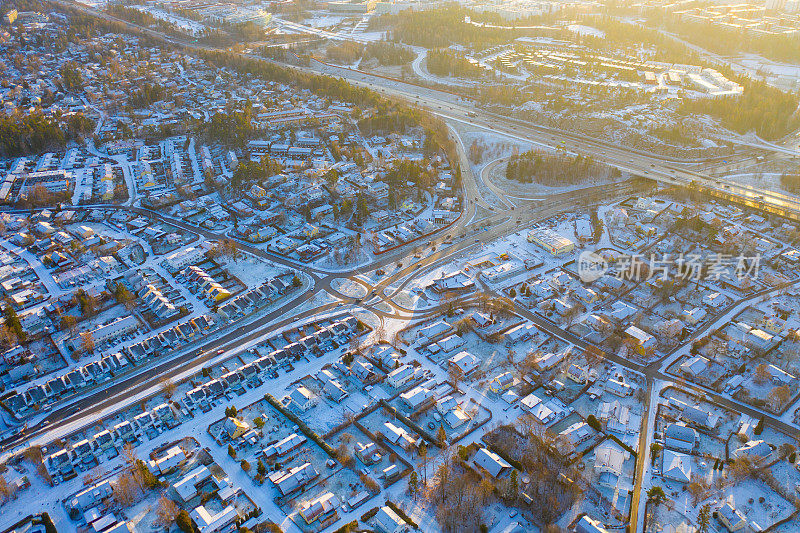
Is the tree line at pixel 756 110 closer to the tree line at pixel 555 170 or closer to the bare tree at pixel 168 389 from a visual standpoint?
the tree line at pixel 555 170

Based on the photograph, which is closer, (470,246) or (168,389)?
(168,389)

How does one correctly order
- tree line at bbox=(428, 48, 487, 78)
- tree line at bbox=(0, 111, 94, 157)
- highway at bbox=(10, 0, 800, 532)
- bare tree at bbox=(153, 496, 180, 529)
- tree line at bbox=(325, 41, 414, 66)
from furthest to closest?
tree line at bbox=(325, 41, 414, 66)
tree line at bbox=(428, 48, 487, 78)
tree line at bbox=(0, 111, 94, 157)
highway at bbox=(10, 0, 800, 532)
bare tree at bbox=(153, 496, 180, 529)

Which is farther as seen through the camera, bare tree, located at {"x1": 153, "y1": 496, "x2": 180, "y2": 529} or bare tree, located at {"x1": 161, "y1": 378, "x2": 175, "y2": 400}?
bare tree, located at {"x1": 161, "y1": 378, "x2": 175, "y2": 400}

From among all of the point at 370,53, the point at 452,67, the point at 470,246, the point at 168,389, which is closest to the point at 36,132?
the point at 168,389

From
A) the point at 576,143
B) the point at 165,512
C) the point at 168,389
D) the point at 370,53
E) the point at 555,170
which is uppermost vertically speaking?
the point at 370,53

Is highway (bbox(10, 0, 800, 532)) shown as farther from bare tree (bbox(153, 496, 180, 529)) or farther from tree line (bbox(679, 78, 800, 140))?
tree line (bbox(679, 78, 800, 140))

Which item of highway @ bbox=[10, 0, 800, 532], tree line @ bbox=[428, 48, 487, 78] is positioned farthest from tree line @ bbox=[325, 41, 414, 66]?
highway @ bbox=[10, 0, 800, 532]

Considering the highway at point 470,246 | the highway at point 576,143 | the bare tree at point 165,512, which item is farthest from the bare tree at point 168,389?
the highway at point 576,143

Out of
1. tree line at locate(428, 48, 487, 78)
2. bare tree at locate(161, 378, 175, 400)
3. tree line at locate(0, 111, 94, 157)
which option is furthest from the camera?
tree line at locate(428, 48, 487, 78)

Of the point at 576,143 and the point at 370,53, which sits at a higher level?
the point at 370,53

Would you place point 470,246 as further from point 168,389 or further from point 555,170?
point 168,389

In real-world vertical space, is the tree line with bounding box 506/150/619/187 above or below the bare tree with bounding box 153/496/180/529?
above
